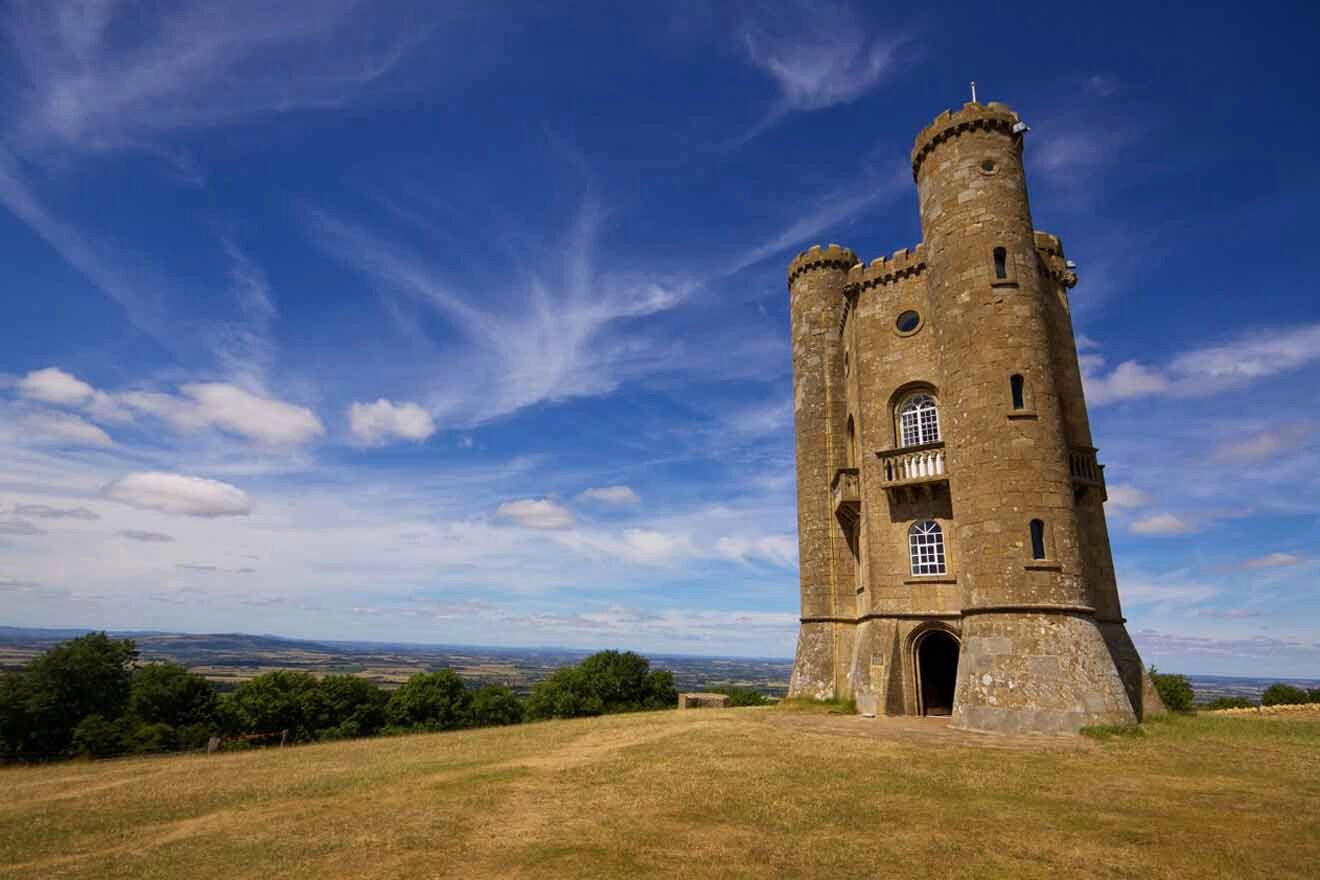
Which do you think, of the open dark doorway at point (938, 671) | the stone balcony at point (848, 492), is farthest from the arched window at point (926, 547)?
the open dark doorway at point (938, 671)

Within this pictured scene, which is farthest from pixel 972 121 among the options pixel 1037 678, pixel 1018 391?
pixel 1037 678

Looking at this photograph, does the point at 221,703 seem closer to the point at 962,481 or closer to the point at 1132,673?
the point at 962,481

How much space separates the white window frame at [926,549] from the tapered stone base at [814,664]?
570cm

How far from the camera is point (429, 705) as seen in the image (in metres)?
52.8

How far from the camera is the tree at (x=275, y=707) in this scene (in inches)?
1786

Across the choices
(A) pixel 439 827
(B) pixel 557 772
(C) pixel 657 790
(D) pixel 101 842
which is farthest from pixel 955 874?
(D) pixel 101 842

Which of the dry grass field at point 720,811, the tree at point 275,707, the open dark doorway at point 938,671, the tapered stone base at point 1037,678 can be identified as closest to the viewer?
the dry grass field at point 720,811

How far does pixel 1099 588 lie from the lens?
929 inches

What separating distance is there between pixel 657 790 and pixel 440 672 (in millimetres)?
49230

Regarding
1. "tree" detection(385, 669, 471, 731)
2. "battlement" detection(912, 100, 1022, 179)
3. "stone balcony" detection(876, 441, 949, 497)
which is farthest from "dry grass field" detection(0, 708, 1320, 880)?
"tree" detection(385, 669, 471, 731)

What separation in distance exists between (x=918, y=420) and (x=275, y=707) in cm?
4469

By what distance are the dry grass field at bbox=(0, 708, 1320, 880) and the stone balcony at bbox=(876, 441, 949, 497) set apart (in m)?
9.25

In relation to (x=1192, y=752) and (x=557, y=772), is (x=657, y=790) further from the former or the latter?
(x=1192, y=752)

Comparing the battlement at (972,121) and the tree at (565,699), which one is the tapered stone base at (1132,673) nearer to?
the battlement at (972,121)
